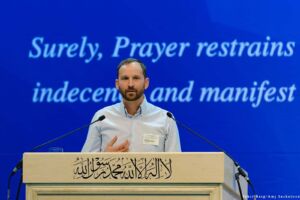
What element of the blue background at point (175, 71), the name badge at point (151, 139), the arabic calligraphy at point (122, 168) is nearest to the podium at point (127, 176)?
the arabic calligraphy at point (122, 168)

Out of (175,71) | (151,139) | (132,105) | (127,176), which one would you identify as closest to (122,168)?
(127,176)

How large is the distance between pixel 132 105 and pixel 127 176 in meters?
1.45

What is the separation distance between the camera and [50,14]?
5215 millimetres

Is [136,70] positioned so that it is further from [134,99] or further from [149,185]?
[149,185]

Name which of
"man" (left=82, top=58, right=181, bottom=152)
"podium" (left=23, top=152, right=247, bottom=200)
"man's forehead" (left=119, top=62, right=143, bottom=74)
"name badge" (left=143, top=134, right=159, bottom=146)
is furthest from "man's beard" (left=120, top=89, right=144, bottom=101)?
"podium" (left=23, top=152, right=247, bottom=200)

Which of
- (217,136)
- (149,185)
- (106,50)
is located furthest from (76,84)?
(149,185)

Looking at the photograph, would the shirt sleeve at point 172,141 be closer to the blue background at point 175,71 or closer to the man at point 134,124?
the man at point 134,124

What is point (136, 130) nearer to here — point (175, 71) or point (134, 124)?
point (134, 124)

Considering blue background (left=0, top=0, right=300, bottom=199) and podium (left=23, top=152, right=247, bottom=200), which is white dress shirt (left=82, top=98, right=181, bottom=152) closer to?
blue background (left=0, top=0, right=300, bottom=199)

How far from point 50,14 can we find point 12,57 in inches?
15.9

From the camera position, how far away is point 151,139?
4.07m

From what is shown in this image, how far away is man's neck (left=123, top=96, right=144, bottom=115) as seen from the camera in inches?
167

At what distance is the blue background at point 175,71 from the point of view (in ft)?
16.2

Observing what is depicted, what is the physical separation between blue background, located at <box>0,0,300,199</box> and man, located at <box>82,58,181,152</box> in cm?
78
